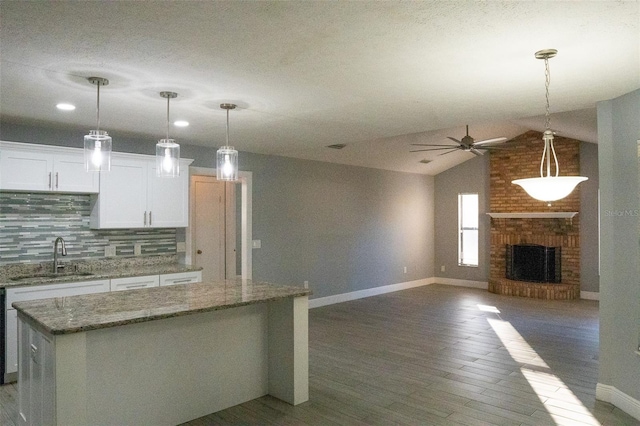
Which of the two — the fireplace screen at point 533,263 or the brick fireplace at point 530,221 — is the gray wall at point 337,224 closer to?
the brick fireplace at point 530,221

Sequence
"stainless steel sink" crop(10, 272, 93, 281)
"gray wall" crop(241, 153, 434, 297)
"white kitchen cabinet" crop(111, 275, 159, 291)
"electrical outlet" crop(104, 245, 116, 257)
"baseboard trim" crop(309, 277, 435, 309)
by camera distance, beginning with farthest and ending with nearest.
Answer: "baseboard trim" crop(309, 277, 435, 309) → "gray wall" crop(241, 153, 434, 297) → "electrical outlet" crop(104, 245, 116, 257) → "white kitchen cabinet" crop(111, 275, 159, 291) → "stainless steel sink" crop(10, 272, 93, 281)

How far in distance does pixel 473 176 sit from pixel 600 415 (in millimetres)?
6693

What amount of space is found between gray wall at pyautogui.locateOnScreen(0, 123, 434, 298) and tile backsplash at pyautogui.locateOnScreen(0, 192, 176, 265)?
0.62 m

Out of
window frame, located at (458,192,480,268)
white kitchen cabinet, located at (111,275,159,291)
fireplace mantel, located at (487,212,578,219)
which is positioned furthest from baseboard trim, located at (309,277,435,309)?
white kitchen cabinet, located at (111,275,159,291)

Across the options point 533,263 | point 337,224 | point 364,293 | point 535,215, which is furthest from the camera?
point 533,263

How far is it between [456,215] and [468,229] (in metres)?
0.39

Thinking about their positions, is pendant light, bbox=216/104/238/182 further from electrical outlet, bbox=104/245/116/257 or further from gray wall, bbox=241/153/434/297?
gray wall, bbox=241/153/434/297

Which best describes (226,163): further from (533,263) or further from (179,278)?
(533,263)

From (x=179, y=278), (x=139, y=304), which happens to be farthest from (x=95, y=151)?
(x=179, y=278)

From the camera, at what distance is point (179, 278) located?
16.5 feet

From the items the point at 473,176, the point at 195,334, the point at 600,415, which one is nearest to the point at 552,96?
the point at 600,415

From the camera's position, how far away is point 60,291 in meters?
4.15

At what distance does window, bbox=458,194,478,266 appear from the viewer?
950cm

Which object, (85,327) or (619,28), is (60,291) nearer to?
(85,327)
